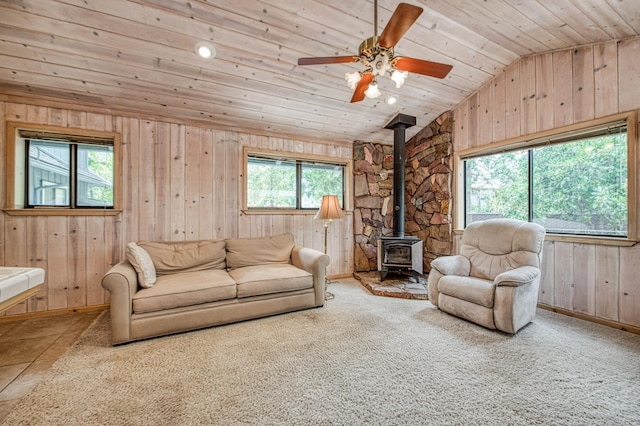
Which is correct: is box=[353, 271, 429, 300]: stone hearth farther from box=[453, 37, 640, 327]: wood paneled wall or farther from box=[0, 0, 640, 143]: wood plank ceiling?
box=[0, 0, 640, 143]: wood plank ceiling

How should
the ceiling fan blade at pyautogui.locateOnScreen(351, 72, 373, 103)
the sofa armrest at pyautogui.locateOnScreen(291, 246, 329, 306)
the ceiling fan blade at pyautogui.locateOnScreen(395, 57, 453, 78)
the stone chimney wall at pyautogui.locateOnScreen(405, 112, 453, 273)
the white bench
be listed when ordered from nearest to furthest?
the white bench, the ceiling fan blade at pyautogui.locateOnScreen(395, 57, 453, 78), the ceiling fan blade at pyautogui.locateOnScreen(351, 72, 373, 103), the sofa armrest at pyautogui.locateOnScreen(291, 246, 329, 306), the stone chimney wall at pyautogui.locateOnScreen(405, 112, 453, 273)

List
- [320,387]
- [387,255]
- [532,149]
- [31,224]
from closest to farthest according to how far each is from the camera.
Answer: [320,387], [31,224], [532,149], [387,255]

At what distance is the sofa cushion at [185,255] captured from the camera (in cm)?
301

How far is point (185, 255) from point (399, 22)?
308 centimetres

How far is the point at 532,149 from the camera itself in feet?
10.9

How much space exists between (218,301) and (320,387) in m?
1.39

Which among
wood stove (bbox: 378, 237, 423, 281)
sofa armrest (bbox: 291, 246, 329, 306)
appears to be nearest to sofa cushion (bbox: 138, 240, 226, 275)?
sofa armrest (bbox: 291, 246, 329, 306)

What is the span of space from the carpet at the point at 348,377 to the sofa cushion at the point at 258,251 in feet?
2.96

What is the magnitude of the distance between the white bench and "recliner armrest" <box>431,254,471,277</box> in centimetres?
340

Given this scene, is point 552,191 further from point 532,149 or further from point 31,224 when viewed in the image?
point 31,224

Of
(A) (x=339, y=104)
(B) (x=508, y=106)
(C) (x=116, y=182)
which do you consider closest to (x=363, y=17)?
(A) (x=339, y=104)

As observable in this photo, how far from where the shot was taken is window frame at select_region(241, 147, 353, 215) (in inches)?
151

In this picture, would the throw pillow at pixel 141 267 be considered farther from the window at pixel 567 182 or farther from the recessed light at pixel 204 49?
the window at pixel 567 182

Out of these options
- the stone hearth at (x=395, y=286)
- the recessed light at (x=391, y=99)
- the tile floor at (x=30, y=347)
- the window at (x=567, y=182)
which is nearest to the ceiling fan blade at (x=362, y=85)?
the recessed light at (x=391, y=99)
